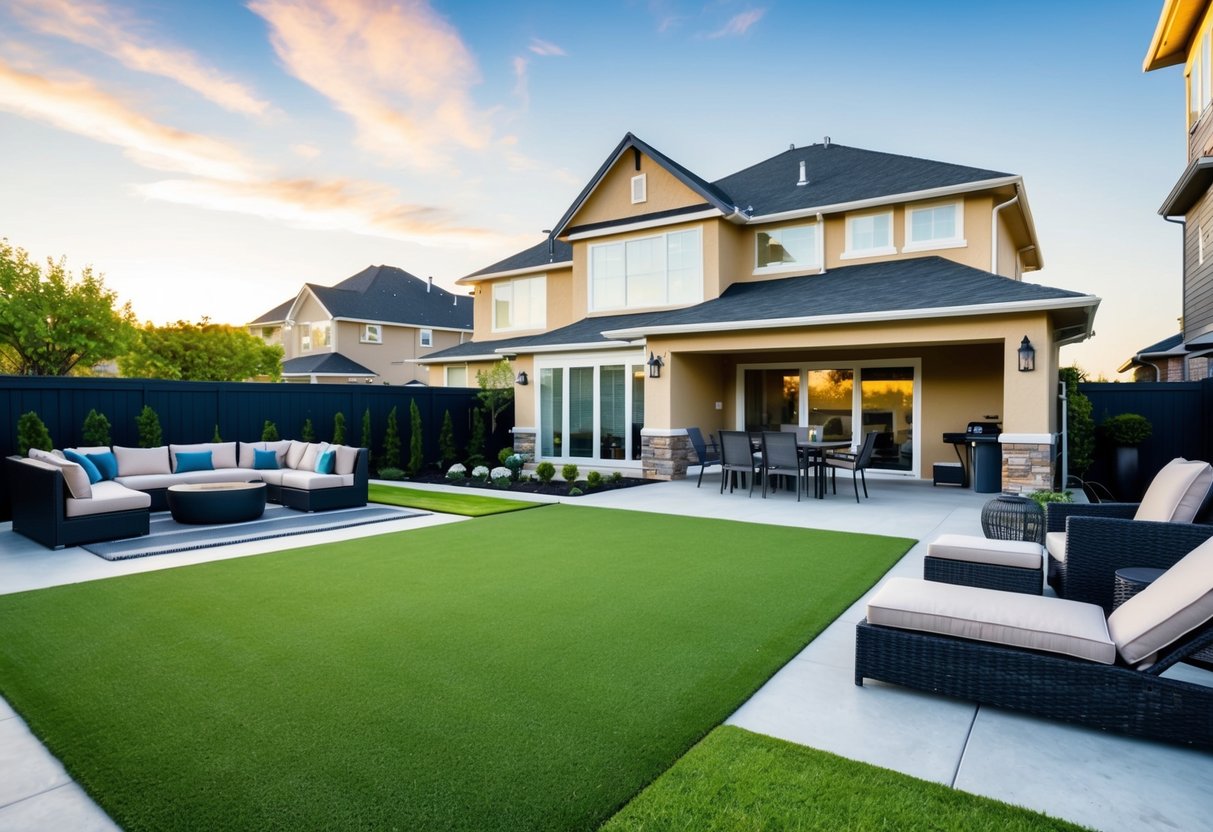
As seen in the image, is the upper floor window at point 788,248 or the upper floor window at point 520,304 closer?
the upper floor window at point 788,248

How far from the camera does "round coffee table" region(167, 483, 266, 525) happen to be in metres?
8.03

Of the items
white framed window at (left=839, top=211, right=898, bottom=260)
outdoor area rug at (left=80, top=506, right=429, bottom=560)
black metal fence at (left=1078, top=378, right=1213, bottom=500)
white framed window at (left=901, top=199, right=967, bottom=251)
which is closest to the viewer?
outdoor area rug at (left=80, top=506, right=429, bottom=560)

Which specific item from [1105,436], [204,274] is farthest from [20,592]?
[204,274]

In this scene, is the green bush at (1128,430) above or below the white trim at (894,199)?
below

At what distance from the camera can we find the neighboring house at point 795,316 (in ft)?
34.1

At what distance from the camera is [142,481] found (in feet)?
28.6

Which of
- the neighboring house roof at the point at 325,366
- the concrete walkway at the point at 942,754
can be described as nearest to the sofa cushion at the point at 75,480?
the concrete walkway at the point at 942,754

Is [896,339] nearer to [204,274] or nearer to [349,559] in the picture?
[349,559]

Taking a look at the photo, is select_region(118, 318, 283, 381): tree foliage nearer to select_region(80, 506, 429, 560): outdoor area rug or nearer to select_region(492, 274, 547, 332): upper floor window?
select_region(492, 274, 547, 332): upper floor window

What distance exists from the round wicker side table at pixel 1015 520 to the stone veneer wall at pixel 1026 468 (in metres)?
4.29

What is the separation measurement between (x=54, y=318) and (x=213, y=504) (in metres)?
23.2

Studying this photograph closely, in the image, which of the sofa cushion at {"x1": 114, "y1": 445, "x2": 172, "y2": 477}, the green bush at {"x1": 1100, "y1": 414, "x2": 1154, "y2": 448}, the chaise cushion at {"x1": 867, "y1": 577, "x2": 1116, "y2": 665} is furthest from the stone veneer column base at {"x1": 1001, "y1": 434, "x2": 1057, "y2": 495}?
the sofa cushion at {"x1": 114, "y1": 445, "x2": 172, "y2": 477}

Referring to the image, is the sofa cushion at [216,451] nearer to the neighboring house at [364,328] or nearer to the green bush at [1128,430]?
the green bush at [1128,430]

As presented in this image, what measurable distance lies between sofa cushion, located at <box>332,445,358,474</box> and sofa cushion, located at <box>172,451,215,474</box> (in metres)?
1.97
